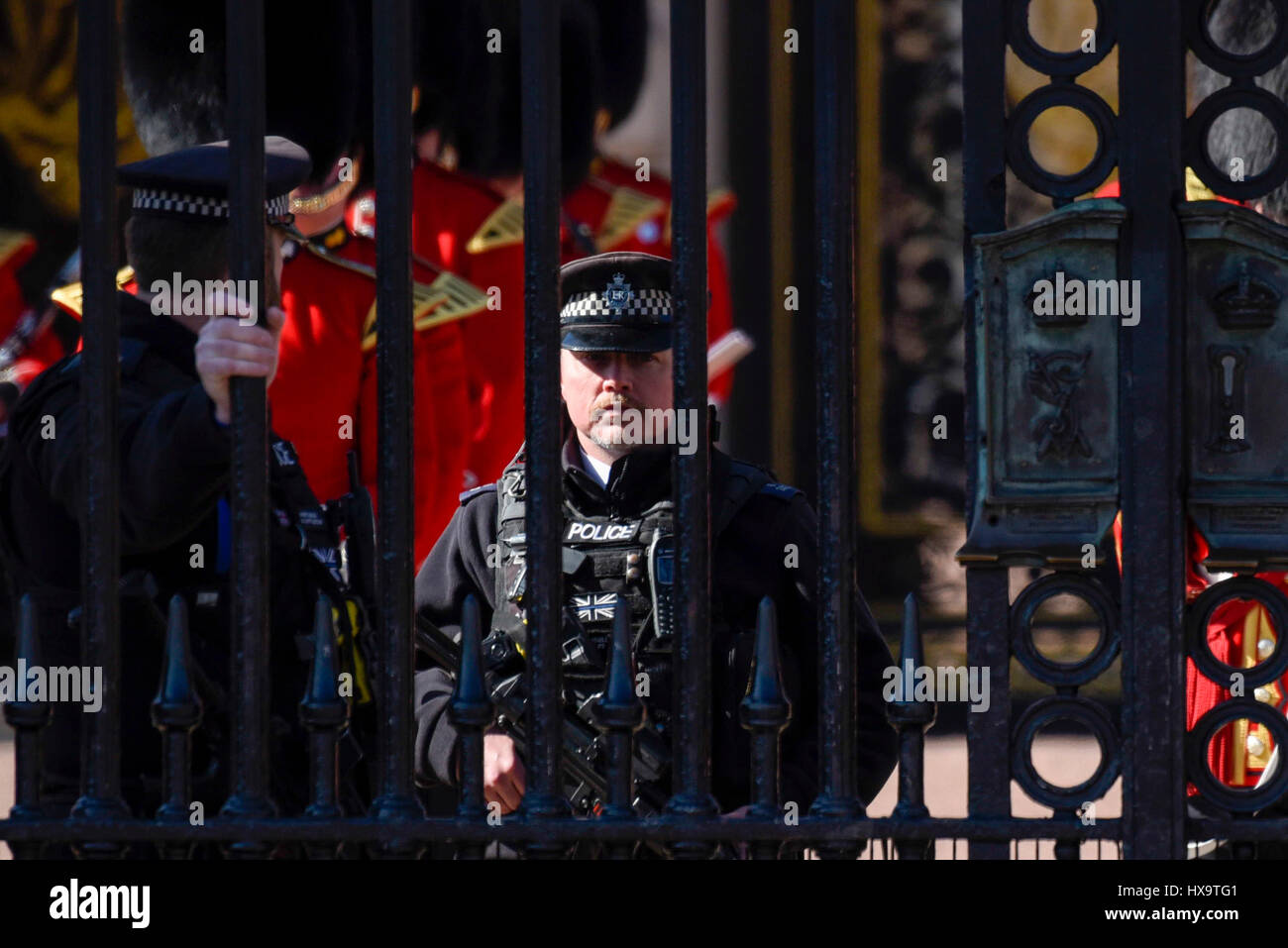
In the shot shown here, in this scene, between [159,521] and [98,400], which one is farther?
[159,521]

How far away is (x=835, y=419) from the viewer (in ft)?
8.98

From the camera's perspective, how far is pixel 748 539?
4.18m

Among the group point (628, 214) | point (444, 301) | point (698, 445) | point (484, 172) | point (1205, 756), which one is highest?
point (484, 172)

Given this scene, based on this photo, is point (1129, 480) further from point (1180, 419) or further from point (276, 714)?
point (276, 714)

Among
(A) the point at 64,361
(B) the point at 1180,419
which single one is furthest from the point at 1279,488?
(A) the point at 64,361

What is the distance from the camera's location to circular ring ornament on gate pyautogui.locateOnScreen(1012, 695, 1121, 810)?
2.63m

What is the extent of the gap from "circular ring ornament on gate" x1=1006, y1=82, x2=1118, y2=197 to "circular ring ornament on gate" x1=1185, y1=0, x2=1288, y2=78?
0.46 feet

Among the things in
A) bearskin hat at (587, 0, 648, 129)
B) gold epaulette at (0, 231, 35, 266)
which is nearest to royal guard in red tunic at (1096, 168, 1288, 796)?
bearskin hat at (587, 0, 648, 129)

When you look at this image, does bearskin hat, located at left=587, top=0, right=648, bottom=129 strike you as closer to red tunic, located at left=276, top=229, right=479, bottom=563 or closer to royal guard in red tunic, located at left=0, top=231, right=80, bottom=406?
red tunic, located at left=276, top=229, right=479, bottom=563

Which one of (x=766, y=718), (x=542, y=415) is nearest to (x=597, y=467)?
(x=542, y=415)

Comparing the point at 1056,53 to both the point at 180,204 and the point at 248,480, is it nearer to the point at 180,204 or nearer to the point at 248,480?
the point at 248,480

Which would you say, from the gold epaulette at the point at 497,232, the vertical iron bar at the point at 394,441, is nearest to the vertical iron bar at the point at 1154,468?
the vertical iron bar at the point at 394,441

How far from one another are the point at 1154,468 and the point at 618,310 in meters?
1.79

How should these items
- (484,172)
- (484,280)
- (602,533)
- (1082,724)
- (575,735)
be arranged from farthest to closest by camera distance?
(484,172)
(484,280)
(602,533)
(575,735)
(1082,724)
